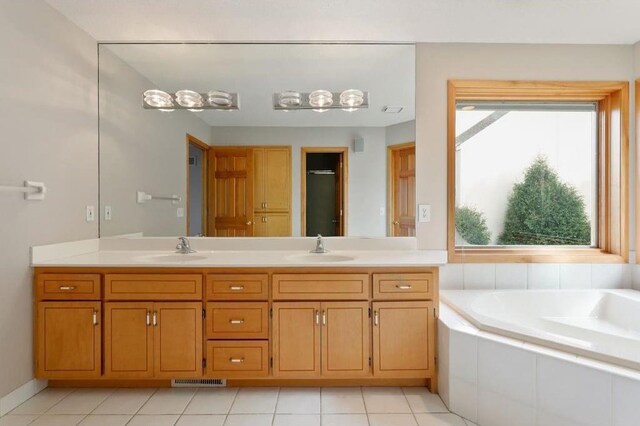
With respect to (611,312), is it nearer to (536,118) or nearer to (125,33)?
(536,118)

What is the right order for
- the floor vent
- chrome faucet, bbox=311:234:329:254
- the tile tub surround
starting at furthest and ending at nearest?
chrome faucet, bbox=311:234:329:254 → the floor vent → the tile tub surround

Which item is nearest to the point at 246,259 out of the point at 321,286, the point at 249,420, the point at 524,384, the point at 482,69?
the point at 321,286

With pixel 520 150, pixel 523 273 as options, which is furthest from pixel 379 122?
pixel 523 273

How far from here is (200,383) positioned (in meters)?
2.11

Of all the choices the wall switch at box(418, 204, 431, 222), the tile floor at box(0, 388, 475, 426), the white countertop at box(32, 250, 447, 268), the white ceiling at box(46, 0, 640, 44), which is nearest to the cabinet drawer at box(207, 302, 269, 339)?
the white countertop at box(32, 250, 447, 268)

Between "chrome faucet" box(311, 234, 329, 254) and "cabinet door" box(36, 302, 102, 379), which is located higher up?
"chrome faucet" box(311, 234, 329, 254)

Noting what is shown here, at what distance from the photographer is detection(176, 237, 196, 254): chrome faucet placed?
247 cm

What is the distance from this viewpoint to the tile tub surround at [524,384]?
137 cm

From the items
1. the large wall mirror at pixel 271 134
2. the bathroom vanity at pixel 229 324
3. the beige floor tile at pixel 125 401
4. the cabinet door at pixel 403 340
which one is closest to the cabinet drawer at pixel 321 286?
the bathroom vanity at pixel 229 324

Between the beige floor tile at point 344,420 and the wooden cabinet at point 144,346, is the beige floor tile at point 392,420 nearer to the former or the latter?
the beige floor tile at point 344,420

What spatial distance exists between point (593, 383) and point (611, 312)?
4.03 ft

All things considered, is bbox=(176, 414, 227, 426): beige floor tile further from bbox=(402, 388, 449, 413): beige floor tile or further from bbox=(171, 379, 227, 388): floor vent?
bbox=(402, 388, 449, 413): beige floor tile

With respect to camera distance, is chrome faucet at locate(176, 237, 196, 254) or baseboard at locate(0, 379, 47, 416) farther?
chrome faucet at locate(176, 237, 196, 254)

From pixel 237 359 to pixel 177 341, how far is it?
0.36m
